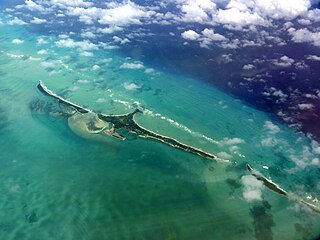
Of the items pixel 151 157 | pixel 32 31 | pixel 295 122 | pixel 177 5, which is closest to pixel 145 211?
pixel 151 157

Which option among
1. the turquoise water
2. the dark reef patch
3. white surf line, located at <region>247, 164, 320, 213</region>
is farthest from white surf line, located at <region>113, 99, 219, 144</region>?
the dark reef patch

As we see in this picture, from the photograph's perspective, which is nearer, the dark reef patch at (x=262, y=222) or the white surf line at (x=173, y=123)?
the dark reef patch at (x=262, y=222)

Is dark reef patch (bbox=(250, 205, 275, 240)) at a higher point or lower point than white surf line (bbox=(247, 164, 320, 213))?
lower

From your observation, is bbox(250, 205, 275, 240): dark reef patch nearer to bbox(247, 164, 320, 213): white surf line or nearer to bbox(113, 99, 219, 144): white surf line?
bbox(247, 164, 320, 213): white surf line

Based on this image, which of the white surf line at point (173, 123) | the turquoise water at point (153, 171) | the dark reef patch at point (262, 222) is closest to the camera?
the dark reef patch at point (262, 222)

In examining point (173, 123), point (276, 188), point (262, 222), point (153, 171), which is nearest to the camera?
point (262, 222)

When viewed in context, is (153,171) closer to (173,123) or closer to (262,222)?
(173,123)

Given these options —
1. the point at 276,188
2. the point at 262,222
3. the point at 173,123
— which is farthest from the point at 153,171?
the point at 276,188

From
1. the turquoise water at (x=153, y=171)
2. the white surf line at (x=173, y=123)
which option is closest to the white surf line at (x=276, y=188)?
the turquoise water at (x=153, y=171)

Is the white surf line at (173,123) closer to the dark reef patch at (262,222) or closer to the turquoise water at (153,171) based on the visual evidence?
the turquoise water at (153,171)
